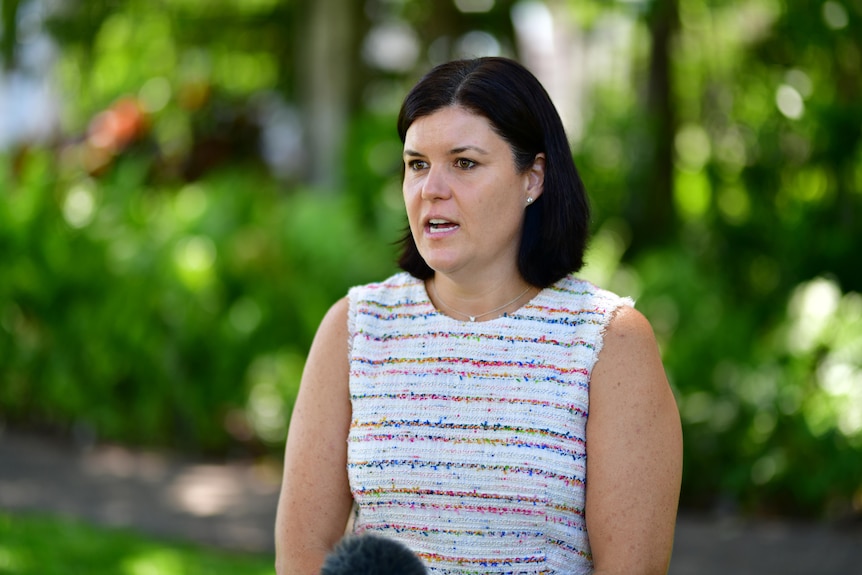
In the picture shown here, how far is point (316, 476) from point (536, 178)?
2.64 feet

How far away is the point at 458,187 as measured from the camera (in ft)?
7.82

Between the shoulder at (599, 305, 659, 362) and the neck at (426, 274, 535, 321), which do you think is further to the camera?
the neck at (426, 274, 535, 321)

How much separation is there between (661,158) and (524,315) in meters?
7.53

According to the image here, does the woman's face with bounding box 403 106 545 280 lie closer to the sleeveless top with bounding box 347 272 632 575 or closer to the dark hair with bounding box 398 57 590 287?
the dark hair with bounding box 398 57 590 287

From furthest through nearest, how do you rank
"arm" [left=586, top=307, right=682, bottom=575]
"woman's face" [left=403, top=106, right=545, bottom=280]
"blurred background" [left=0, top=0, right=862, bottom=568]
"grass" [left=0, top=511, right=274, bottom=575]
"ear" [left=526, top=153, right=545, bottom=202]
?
"blurred background" [left=0, top=0, right=862, bottom=568] → "grass" [left=0, top=511, right=274, bottom=575] → "ear" [left=526, top=153, right=545, bottom=202] → "woman's face" [left=403, top=106, right=545, bottom=280] → "arm" [left=586, top=307, right=682, bottom=575]

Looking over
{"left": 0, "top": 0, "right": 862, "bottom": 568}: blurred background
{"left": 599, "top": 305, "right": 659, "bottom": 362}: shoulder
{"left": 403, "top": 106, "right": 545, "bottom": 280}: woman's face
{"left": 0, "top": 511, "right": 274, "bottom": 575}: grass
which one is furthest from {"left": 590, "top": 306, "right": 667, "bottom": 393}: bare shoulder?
{"left": 0, "top": 511, "right": 274, "bottom": 575}: grass

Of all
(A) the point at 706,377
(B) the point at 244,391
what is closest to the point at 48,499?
(B) the point at 244,391

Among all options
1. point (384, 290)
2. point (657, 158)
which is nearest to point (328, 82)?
point (657, 158)

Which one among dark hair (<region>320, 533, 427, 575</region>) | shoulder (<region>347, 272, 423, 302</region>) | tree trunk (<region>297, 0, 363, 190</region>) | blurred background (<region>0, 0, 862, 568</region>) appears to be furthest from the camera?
tree trunk (<region>297, 0, 363, 190</region>)

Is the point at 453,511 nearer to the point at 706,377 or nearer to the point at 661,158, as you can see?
the point at 706,377

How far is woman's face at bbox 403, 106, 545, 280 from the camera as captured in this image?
2375 mm

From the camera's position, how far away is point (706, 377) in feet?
20.4

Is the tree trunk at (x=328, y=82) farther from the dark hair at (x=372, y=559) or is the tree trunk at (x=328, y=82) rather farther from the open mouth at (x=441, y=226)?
the dark hair at (x=372, y=559)

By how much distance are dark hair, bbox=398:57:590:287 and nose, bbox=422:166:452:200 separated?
5.4 inches
